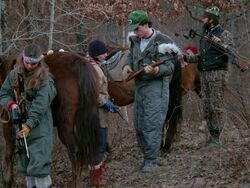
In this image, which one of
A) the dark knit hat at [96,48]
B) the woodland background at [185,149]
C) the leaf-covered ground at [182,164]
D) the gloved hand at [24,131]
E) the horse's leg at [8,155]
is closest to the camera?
the gloved hand at [24,131]

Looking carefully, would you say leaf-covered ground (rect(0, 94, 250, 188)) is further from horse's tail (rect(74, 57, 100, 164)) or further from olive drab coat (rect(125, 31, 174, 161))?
horse's tail (rect(74, 57, 100, 164))

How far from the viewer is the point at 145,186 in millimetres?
6172

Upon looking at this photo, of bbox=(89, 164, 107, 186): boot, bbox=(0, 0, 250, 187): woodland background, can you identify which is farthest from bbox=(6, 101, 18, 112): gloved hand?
bbox=(0, 0, 250, 187): woodland background

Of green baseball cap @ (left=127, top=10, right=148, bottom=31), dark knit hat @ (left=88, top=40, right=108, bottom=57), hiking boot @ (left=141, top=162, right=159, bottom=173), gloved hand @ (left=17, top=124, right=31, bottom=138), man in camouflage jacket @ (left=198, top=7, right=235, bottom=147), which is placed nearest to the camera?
gloved hand @ (left=17, top=124, right=31, bottom=138)

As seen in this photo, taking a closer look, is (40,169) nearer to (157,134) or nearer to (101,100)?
(101,100)

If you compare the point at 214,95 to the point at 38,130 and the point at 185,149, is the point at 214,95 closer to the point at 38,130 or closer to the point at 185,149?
the point at 185,149

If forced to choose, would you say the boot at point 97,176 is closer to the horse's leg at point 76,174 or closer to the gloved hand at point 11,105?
the horse's leg at point 76,174

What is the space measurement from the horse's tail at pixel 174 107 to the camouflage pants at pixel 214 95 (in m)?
0.38

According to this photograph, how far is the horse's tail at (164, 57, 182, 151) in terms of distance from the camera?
756 centimetres

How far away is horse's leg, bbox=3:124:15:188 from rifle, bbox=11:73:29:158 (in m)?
0.96

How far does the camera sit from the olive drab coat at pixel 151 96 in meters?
6.60

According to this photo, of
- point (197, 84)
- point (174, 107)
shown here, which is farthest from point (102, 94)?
point (197, 84)

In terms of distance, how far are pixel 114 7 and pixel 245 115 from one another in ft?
19.8

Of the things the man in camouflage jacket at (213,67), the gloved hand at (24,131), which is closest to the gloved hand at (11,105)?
the gloved hand at (24,131)
